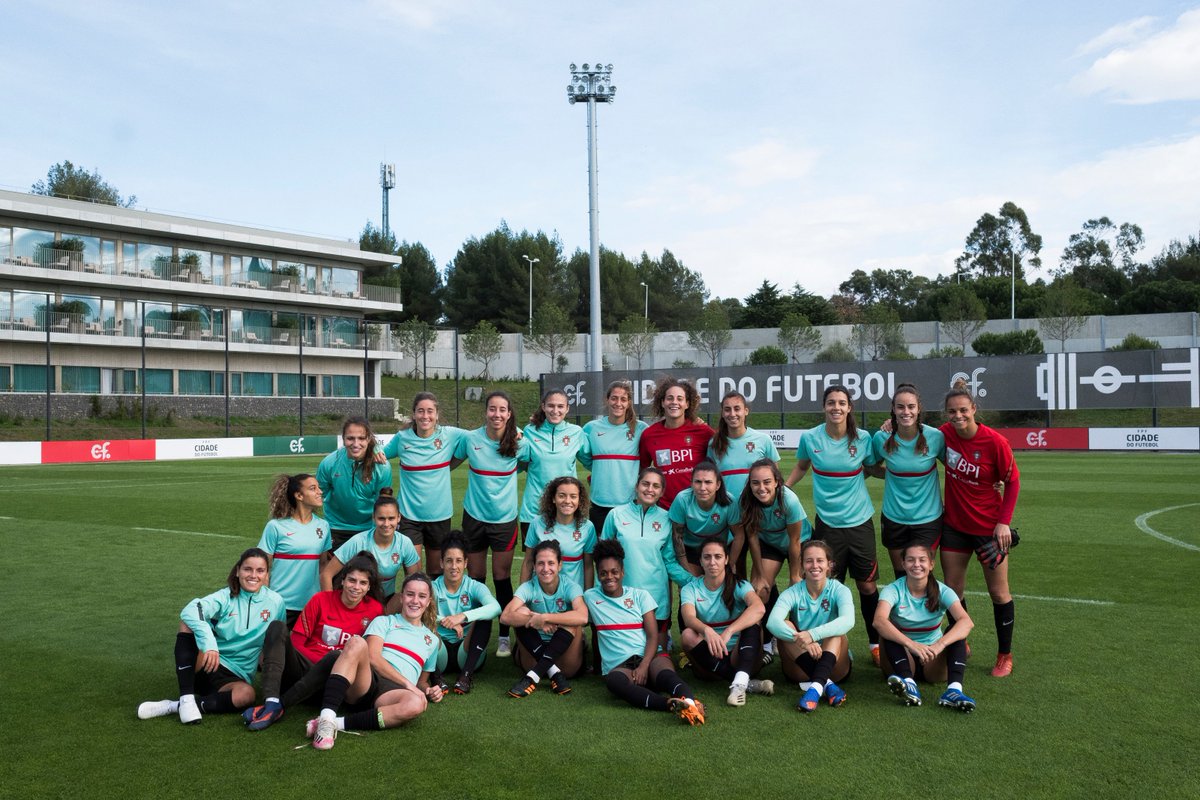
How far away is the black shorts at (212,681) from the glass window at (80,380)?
3813 cm

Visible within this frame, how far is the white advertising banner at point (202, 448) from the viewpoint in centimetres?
2808

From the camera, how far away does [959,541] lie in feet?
18.9

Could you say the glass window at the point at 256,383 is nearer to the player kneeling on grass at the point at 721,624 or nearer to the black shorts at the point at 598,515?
the black shorts at the point at 598,515

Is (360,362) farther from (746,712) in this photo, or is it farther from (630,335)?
(746,712)

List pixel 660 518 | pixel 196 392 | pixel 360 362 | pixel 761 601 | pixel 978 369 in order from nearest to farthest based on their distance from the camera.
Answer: pixel 761 601 < pixel 660 518 < pixel 978 369 < pixel 196 392 < pixel 360 362

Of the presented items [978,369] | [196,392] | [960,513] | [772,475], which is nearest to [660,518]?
[772,475]

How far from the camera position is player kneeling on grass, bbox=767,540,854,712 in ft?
16.6

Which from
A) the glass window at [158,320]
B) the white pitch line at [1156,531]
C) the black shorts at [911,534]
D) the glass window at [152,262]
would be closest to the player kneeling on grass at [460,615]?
the black shorts at [911,534]

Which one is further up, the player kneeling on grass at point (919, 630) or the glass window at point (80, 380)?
the glass window at point (80, 380)

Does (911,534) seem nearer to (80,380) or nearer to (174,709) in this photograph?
(174,709)

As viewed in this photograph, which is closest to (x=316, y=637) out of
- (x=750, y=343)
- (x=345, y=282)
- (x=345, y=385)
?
(x=345, y=385)

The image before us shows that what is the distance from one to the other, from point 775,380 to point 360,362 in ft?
90.9

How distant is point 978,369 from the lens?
25109mm

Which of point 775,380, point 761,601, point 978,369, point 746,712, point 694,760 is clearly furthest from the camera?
point 775,380
